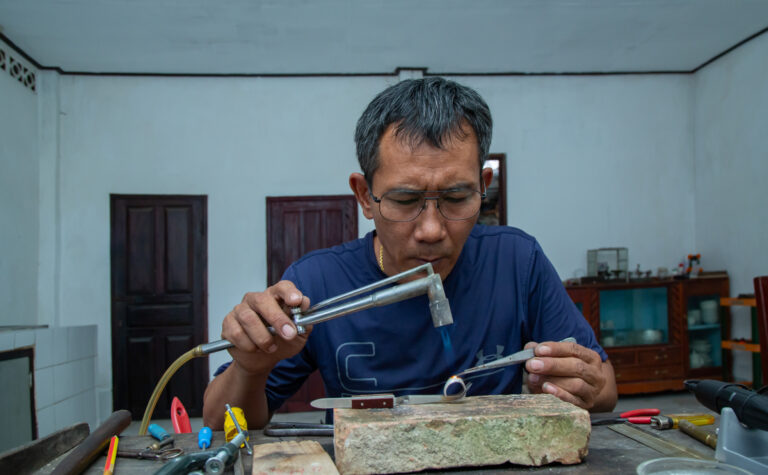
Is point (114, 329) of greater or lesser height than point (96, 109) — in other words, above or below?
below

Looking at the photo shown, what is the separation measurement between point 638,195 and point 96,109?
6.86m

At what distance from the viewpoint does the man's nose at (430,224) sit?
1495 mm

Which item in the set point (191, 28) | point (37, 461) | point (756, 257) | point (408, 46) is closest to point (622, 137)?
point (756, 257)

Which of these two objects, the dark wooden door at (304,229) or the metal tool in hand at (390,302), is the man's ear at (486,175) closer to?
the metal tool in hand at (390,302)

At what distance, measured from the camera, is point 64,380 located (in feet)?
16.0

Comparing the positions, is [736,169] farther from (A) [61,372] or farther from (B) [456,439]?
(A) [61,372]

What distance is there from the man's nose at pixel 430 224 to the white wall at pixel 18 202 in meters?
5.35

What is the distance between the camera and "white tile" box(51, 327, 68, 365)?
469 centimetres

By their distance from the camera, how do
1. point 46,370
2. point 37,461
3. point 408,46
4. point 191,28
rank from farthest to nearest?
point 408,46, point 191,28, point 46,370, point 37,461

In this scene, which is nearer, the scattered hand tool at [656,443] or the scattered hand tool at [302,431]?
the scattered hand tool at [656,443]

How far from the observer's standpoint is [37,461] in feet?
4.10

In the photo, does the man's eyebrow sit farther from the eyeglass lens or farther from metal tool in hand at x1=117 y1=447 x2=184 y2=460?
metal tool in hand at x1=117 y1=447 x2=184 y2=460

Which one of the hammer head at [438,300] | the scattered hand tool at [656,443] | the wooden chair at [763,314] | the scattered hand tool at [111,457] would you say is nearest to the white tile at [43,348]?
the scattered hand tool at [111,457]

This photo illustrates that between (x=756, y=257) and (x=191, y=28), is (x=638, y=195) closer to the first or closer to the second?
(x=756, y=257)
